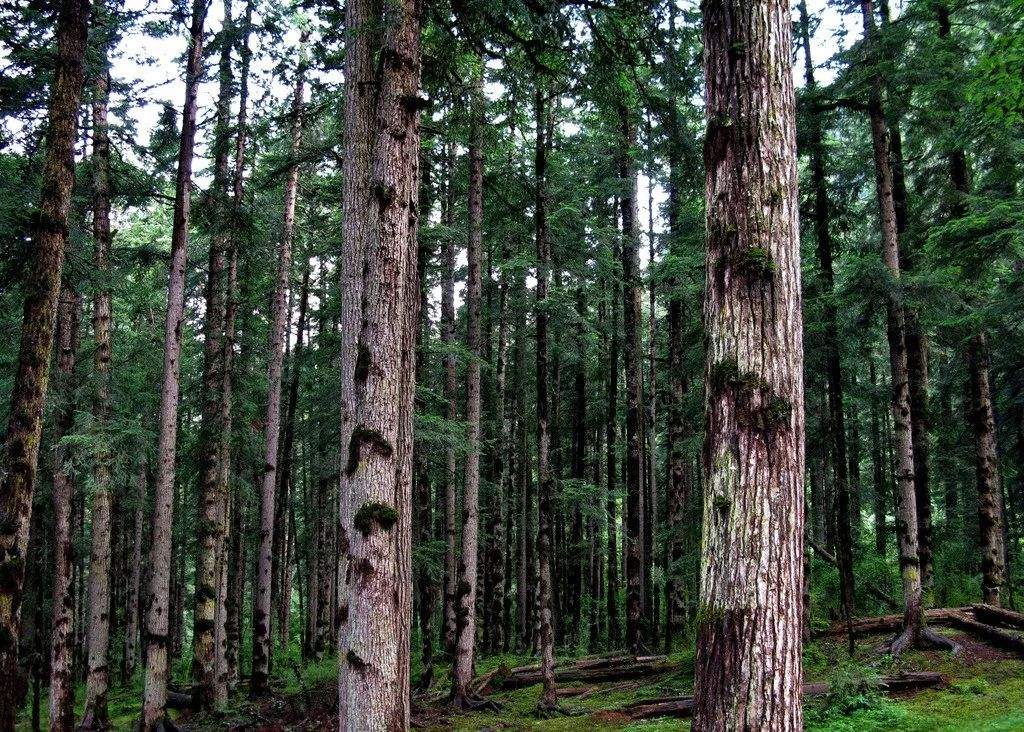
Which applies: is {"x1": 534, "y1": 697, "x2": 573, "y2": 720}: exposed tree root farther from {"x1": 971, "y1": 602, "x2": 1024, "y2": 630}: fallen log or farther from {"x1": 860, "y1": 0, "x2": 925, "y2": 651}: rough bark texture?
{"x1": 971, "y1": 602, "x2": 1024, "y2": 630}: fallen log

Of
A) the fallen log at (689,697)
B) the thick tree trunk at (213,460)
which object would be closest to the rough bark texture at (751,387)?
the fallen log at (689,697)

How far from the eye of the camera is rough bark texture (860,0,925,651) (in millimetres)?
11773

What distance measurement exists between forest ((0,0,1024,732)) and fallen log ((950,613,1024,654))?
5cm

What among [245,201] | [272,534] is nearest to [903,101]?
[245,201]

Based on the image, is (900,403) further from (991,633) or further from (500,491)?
(500,491)

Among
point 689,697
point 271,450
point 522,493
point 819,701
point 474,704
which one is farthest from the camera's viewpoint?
point 522,493

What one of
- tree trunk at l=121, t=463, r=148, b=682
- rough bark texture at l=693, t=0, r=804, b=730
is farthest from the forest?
tree trunk at l=121, t=463, r=148, b=682

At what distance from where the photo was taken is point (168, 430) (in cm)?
1216

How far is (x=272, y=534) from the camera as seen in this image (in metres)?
16.0

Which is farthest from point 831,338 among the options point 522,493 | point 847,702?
point 522,493

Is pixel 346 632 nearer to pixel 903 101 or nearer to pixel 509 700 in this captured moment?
pixel 509 700

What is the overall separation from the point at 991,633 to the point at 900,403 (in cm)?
425

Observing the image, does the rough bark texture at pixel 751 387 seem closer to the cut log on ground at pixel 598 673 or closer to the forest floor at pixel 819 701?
the forest floor at pixel 819 701

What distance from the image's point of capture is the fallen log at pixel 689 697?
33.8ft
